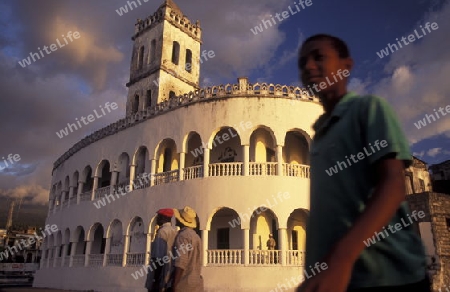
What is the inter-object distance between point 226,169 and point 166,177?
3185mm

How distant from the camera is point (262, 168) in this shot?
16125mm

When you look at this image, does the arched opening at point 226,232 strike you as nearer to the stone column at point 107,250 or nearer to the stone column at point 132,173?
the stone column at point 132,173

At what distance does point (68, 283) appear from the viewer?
21.8 metres

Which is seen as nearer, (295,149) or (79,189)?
(295,149)

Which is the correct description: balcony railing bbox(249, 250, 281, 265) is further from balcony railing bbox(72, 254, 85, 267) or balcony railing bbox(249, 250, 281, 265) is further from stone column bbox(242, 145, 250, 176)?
balcony railing bbox(72, 254, 85, 267)

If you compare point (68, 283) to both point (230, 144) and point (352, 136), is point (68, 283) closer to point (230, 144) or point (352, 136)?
point (230, 144)

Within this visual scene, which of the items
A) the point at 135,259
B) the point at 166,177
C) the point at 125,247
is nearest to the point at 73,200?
the point at 125,247

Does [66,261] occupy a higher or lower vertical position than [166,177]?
lower

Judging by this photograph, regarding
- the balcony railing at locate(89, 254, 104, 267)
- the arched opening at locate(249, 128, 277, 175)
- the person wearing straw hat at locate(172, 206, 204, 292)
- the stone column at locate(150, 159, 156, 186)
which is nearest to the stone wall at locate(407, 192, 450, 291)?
the arched opening at locate(249, 128, 277, 175)

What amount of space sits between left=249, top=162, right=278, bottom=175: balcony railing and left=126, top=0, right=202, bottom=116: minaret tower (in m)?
11.3

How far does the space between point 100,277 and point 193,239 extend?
16.4m

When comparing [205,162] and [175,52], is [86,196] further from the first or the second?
[175,52]

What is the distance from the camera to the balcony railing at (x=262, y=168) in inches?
634

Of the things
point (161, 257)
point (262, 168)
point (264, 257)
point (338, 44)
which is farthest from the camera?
point (262, 168)
